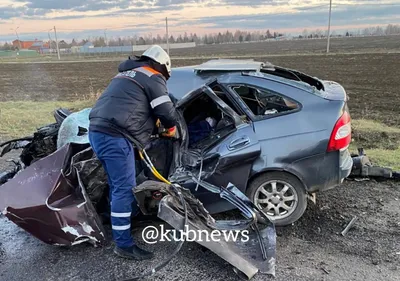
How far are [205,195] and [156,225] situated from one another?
676 mm

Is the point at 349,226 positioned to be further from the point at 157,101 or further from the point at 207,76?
the point at 157,101

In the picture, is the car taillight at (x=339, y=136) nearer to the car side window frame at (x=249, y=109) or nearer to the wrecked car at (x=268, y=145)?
the wrecked car at (x=268, y=145)

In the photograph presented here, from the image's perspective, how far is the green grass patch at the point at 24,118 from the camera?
8.97m

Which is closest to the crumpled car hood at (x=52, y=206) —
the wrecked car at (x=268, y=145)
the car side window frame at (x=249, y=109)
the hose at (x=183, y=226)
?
the hose at (x=183, y=226)

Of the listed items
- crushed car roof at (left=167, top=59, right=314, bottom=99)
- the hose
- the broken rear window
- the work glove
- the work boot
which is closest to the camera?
the hose

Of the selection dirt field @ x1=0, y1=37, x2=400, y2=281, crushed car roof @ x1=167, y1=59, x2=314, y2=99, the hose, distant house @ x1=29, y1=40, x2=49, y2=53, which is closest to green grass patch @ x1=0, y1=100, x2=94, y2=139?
dirt field @ x1=0, y1=37, x2=400, y2=281

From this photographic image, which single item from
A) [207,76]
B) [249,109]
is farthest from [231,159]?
[207,76]

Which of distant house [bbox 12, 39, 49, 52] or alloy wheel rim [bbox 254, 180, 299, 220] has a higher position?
alloy wheel rim [bbox 254, 180, 299, 220]

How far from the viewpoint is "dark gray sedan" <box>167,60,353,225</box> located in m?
3.80

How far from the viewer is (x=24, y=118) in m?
10.6

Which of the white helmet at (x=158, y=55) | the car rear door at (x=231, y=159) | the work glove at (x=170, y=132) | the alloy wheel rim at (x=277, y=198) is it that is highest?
the white helmet at (x=158, y=55)

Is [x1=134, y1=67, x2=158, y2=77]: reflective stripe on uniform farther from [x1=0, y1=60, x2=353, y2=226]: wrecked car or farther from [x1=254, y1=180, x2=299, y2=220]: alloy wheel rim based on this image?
[x1=254, y1=180, x2=299, y2=220]: alloy wheel rim

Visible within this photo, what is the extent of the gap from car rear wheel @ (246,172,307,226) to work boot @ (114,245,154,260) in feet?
3.72

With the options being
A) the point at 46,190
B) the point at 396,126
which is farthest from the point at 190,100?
the point at 396,126
